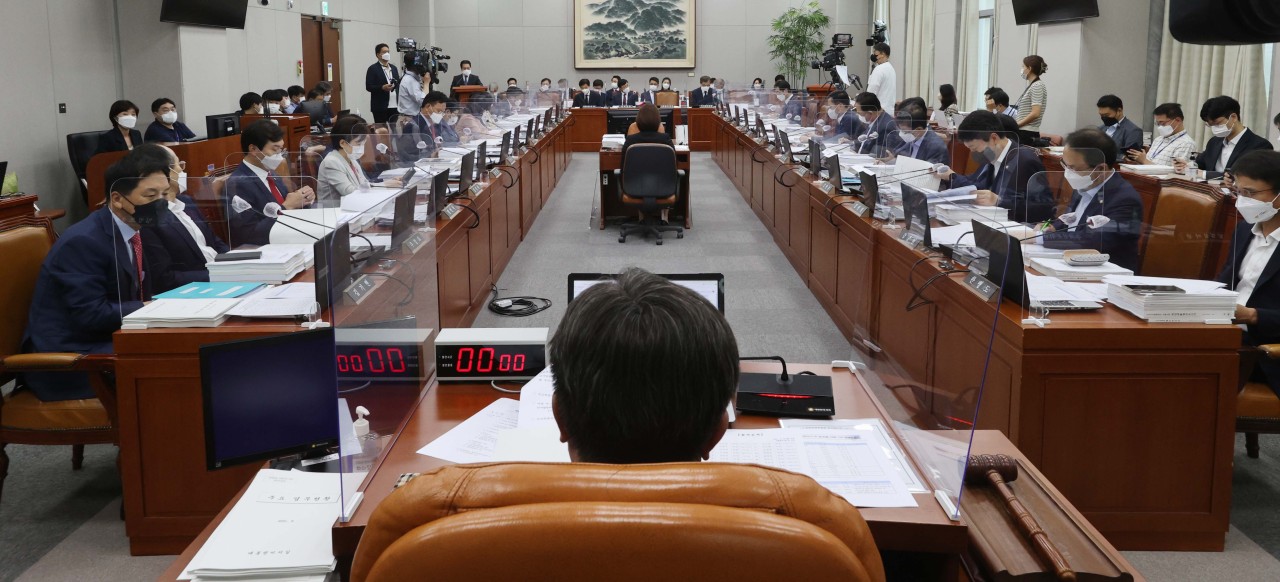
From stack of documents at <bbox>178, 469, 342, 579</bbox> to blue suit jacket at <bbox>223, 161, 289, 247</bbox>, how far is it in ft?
7.02

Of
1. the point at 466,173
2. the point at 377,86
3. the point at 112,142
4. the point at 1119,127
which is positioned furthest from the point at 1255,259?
the point at 377,86

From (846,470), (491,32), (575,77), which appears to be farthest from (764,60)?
(846,470)

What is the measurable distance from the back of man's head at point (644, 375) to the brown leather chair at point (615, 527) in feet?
0.64

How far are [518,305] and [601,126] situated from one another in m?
9.29

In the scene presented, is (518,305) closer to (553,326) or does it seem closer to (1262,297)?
(553,326)

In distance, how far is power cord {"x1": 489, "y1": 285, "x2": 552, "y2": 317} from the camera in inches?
214

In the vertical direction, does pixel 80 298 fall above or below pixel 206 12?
below

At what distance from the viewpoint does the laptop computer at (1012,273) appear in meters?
2.64

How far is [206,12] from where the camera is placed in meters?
9.84

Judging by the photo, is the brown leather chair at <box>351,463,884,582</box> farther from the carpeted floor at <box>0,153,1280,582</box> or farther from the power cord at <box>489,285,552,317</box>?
the power cord at <box>489,285,552,317</box>

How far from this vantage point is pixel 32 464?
358 centimetres

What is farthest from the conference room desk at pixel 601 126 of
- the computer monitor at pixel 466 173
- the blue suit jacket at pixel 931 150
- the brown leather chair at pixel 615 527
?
the brown leather chair at pixel 615 527

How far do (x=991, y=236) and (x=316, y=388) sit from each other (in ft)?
5.84

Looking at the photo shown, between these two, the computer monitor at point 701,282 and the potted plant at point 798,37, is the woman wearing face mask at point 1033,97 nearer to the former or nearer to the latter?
the computer monitor at point 701,282
